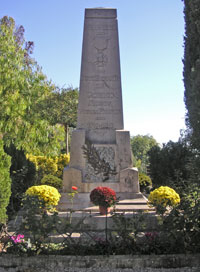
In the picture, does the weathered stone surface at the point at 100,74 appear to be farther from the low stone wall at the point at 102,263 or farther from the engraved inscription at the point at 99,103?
the low stone wall at the point at 102,263

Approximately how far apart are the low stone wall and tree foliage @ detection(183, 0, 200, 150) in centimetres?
329

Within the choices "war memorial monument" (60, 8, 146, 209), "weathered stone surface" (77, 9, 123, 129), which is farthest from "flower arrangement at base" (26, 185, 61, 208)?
"weathered stone surface" (77, 9, 123, 129)

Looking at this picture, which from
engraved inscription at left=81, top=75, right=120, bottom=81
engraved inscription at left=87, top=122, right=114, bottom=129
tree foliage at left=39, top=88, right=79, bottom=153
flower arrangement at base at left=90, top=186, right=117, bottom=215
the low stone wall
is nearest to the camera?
the low stone wall

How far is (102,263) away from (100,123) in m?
4.87

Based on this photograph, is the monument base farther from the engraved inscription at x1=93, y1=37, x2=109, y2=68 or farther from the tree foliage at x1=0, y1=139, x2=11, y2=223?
the engraved inscription at x1=93, y1=37, x2=109, y2=68

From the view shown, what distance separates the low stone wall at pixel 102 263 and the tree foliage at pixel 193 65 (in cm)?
329

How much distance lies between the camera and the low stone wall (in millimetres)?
3879

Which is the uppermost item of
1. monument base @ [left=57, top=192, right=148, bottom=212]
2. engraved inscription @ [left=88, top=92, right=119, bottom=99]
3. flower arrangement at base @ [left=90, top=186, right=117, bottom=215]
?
engraved inscription @ [left=88, top=92, right=119, bottom=99]

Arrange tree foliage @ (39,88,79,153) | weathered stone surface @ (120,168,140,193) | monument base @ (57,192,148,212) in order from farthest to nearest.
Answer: tree foliage @ (39,88,79,153) < weathered stone surface @ (120,168,140,193) < monument base @ (57,192,148,212)

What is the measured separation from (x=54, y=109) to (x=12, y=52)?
929cm

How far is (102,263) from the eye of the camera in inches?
155

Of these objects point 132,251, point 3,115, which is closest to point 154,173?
point 3,115

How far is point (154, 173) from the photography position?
9.74 meters

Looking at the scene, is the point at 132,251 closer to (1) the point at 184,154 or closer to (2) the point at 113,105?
(2) the point at 113,105
